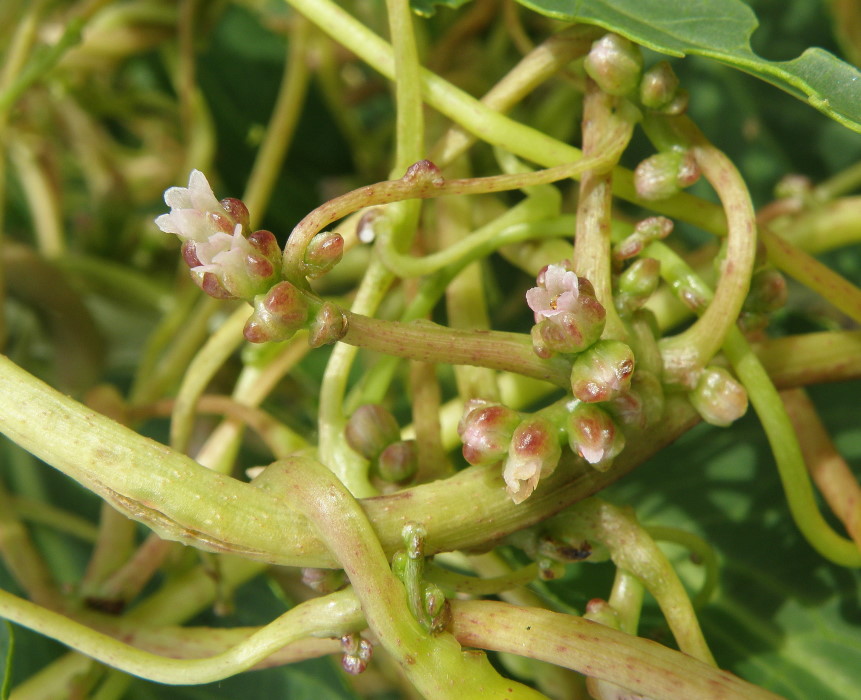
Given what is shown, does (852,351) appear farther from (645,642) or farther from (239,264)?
(239,264)

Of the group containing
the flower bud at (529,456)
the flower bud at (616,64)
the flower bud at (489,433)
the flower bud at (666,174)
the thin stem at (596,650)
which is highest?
the flower bud at (616,64)

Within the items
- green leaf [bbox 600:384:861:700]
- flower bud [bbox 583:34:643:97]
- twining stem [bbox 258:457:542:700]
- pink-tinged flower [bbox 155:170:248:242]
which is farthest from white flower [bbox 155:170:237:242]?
green leaf [bbox 600:384:861:700]

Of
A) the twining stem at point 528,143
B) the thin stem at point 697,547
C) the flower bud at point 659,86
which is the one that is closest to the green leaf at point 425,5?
the twining stem at point 528,143

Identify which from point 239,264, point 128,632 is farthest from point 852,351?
point 128,632

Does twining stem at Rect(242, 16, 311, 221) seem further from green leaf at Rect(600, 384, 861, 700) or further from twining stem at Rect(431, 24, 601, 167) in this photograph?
green leaf at Rect(600, 384, 861, 700)

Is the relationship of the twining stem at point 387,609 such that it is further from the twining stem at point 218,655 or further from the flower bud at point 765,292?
the flower bud at point 765,292

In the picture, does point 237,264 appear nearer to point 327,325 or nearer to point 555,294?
point 327,325
